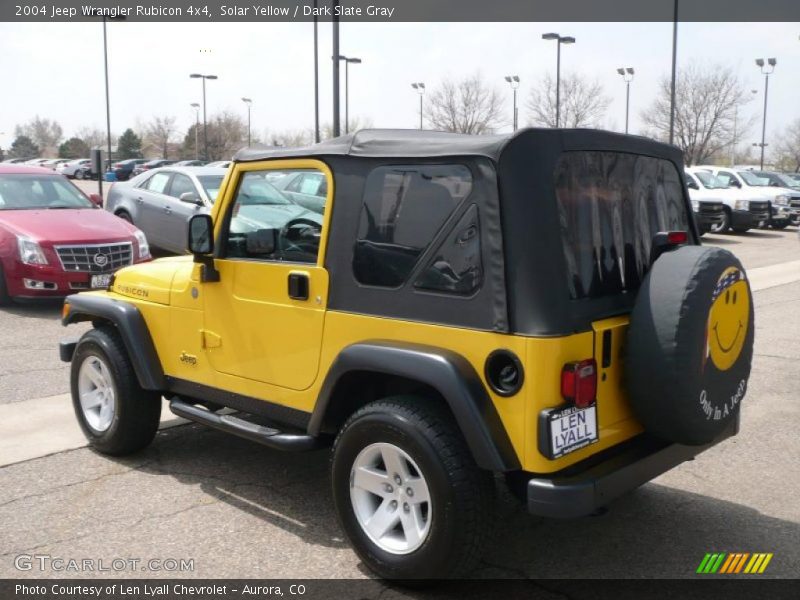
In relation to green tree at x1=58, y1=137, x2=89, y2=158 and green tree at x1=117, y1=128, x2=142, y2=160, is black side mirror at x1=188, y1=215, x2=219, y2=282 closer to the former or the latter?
green tree at x1=117, y1=128, x2=142, y2=160

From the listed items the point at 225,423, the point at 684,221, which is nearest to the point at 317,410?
the point at 225,423

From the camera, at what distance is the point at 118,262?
10.1 metres

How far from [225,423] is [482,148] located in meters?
1.97

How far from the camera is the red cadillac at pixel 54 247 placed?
9648 millimetres

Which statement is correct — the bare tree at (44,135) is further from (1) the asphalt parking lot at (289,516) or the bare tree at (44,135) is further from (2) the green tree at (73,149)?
(1) the asphalt parking lot at (289,516)

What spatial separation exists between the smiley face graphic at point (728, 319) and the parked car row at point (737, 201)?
744 inches

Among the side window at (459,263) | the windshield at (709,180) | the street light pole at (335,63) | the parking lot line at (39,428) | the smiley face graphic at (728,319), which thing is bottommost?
the parking lot line at (39,428)

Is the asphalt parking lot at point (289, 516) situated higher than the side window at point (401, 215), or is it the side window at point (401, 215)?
the side window at point (401, 215)

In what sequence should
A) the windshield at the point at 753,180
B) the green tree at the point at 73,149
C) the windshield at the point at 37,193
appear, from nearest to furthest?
the windshield at the point at 37,193 < the windshield at the point at 753,180 < the green tree at the point at 73,149

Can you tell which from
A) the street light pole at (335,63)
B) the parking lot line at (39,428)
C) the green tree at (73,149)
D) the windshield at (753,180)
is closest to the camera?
the parking lot line at (39,428)

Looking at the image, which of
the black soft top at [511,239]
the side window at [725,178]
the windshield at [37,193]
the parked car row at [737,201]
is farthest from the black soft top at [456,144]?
the side window at [725,178]

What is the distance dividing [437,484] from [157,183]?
11799 millimetres

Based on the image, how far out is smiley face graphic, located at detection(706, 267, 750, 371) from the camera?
3.34 metres

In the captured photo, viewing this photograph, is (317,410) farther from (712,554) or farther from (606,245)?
(712,554)
